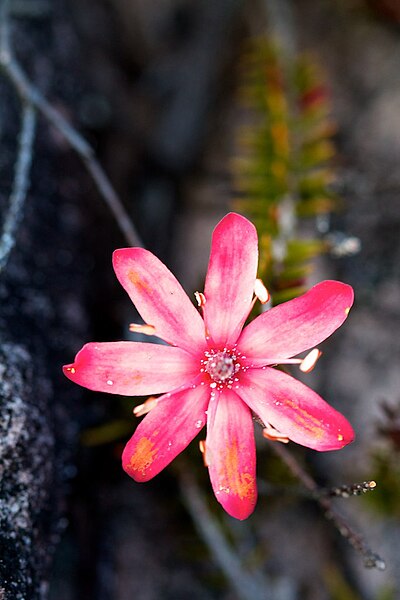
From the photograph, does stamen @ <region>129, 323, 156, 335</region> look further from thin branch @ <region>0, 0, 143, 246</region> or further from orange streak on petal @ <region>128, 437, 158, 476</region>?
thin branch @ <region>0, 0, 143, 246</region>

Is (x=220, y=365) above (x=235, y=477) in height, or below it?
above

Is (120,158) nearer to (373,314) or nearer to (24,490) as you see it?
(373,314)

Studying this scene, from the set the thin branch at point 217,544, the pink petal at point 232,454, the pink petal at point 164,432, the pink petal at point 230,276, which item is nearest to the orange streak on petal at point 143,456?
the pink petal at point 164,432

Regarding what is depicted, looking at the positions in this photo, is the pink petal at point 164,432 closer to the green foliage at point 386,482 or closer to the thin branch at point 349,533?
the thin branch at point 349,533

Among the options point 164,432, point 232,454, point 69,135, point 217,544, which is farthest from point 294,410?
point 69,135

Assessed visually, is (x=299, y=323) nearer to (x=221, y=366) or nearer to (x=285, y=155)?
(x=221, y=366)

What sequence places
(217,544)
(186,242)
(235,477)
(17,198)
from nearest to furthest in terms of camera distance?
(235,477) → (17,198) → (217,544) → (186,242)

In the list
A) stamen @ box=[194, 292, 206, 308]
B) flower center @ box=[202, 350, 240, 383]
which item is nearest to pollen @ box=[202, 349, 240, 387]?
flower center @ box=[202, 350, 240, 383]
